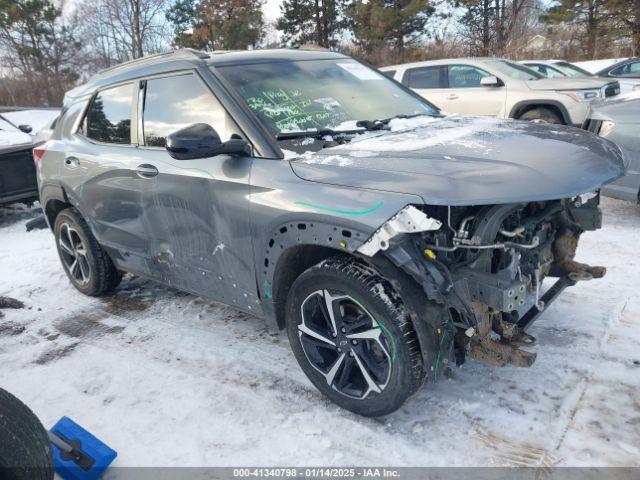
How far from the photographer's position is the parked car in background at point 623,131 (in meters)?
5.02

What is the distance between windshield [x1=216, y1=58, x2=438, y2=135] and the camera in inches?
120

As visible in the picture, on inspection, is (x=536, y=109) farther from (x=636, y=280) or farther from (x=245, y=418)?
(x=245, y=418)

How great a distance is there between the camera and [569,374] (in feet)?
9.61

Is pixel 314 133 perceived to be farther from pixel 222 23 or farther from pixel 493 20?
pixel 222 23

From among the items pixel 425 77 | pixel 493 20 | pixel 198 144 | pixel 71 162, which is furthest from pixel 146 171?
pixel 493 20

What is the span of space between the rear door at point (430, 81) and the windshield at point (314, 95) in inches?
241

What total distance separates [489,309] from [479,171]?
0.71 metres

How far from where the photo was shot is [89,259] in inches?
177

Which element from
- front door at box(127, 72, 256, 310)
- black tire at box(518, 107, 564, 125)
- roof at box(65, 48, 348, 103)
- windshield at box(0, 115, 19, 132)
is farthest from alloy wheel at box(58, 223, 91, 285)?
black tire at box(518, 107, 564, 125)

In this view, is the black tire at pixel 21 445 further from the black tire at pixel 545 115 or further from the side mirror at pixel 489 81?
the black tire at pixel 545 115

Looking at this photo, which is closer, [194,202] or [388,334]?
[388,334]

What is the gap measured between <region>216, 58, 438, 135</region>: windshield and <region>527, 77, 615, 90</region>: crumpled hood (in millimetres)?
5664

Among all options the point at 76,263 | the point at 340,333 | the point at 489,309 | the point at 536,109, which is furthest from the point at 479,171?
the point at 536,109

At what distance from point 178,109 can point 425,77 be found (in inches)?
296
